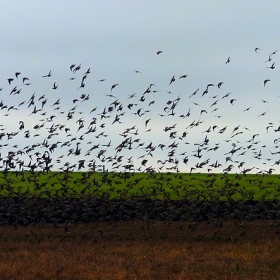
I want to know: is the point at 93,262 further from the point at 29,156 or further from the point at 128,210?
the point at 29,156

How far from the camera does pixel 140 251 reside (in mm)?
27109

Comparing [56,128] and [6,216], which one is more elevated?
[56,128]

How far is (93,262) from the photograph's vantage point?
2383cm

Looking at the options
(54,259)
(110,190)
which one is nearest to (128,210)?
(110,190)

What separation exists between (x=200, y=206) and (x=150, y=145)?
6.82 metres

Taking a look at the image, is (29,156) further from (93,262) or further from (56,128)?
(93,262)

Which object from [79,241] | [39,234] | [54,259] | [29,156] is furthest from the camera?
[29,156]

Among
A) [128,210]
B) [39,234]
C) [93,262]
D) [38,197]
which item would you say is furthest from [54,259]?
[38,197]

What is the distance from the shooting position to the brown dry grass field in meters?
21.7

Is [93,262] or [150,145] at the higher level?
[150,145]

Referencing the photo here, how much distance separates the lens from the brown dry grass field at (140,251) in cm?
2172

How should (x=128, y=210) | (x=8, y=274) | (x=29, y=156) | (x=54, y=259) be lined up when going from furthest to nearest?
(x=29, y=156) < (x=128, y=210) < (x=54, y=259) < (x=8, y=274)

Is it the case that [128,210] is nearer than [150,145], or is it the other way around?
[128,210]

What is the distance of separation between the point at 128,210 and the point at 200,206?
5.08 m
